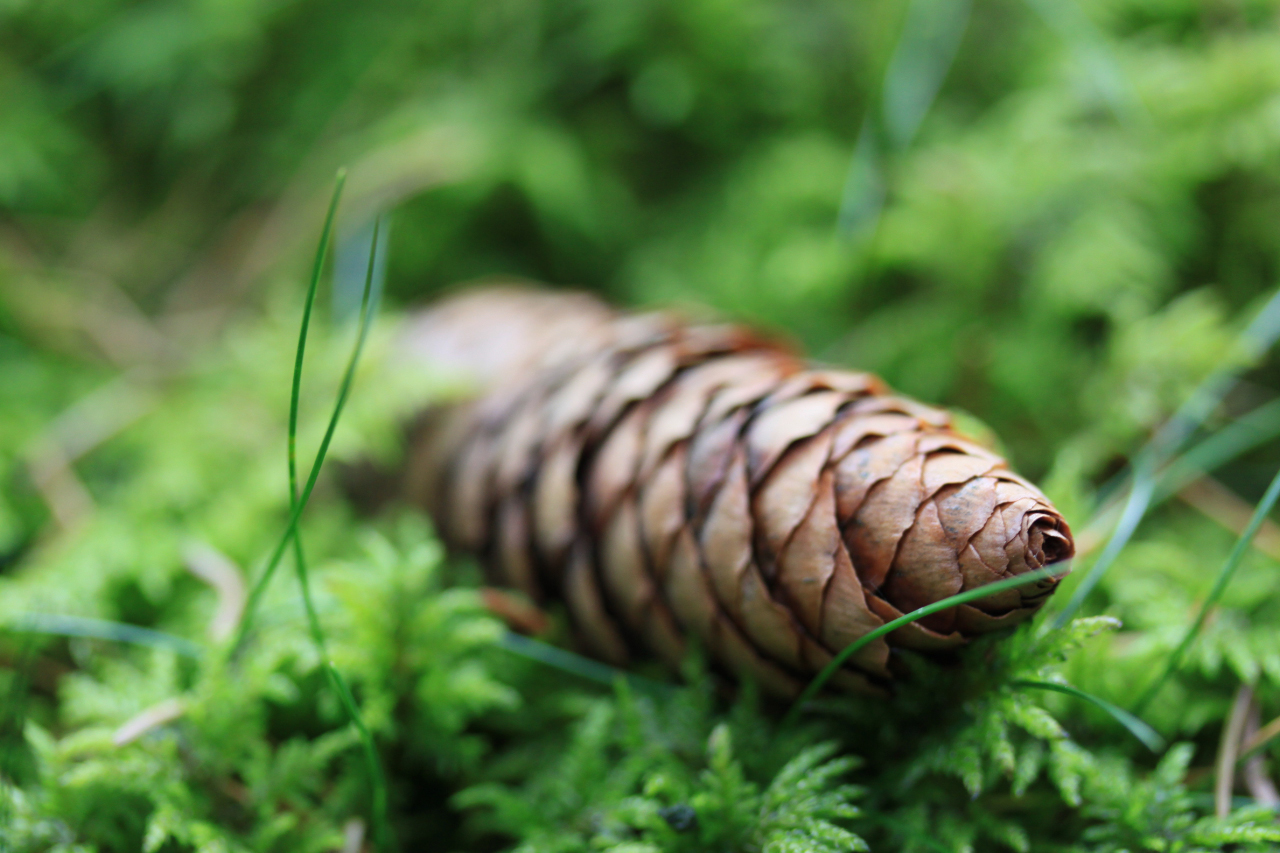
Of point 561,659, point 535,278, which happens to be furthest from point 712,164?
point 561,659

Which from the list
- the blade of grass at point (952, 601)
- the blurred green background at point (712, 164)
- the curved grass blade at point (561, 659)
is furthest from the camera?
the blurred green background at point (712, 164)

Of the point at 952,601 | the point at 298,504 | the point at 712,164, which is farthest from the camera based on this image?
the point at 712,164

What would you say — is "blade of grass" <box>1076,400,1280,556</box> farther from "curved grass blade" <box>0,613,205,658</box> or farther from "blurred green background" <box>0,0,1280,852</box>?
"curved grass blade" <box>0,613,205,658</box>

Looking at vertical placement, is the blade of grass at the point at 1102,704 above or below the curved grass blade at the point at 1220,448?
below

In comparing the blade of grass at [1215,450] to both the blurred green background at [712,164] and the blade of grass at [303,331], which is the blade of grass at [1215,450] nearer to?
the blurred green background at [712,164]

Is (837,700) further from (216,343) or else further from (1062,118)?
(216,343)

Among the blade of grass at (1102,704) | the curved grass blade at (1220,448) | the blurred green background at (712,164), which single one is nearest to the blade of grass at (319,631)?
the blade of grass at (1102,704)

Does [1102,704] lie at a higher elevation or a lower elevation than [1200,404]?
lower

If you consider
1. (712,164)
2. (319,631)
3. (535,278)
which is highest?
(712,164)

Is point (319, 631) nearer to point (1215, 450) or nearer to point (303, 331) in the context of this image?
point (303, 331)
